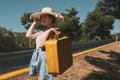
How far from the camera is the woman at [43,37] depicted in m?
4.75

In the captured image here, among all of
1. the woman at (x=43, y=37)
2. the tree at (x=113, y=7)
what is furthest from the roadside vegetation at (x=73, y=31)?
the woman at (x=43, y=37)

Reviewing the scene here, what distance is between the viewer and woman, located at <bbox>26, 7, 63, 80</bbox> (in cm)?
475

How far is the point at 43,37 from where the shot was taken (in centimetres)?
473

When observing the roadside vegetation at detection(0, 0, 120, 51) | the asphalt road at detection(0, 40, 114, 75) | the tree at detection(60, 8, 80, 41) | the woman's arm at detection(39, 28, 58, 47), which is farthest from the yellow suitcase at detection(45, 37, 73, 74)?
the tree at detection(60, 8, 80, 41)

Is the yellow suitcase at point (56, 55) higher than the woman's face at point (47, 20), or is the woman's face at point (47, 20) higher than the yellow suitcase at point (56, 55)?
the woman's face at point (47, 20)

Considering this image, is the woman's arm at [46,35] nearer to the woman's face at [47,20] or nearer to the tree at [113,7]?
the woman's face at [47,20]

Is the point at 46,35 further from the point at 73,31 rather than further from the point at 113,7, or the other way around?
the point at 73,31

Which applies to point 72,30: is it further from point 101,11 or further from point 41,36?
point 41,36

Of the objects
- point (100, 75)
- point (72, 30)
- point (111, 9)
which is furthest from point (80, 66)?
point (72, 30)

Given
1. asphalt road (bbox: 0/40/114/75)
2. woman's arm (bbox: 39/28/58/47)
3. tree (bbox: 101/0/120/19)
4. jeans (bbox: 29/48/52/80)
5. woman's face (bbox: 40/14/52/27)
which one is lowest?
asphalt road (bbox: 0/40/114/75)

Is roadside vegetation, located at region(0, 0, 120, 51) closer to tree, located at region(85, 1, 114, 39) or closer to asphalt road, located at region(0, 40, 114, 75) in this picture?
tree, located at region(85, 1, 114, 39)

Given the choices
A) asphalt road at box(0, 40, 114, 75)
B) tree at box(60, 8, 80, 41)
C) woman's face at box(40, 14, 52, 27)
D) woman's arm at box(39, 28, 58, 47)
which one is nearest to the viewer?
woman's arm at box(39, 28, 58, 47)

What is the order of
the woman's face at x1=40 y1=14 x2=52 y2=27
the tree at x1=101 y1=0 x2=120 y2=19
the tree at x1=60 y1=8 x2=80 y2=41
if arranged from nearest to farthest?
the woman's face at x1=40 y1=14 x2=52 y2=27
the tree at x1=101 y1=0 x2=120 y2=19
the tree at x1=60 y1=8 x2=80 y2=41

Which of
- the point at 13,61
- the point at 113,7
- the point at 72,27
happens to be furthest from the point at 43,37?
the point at 72,27
